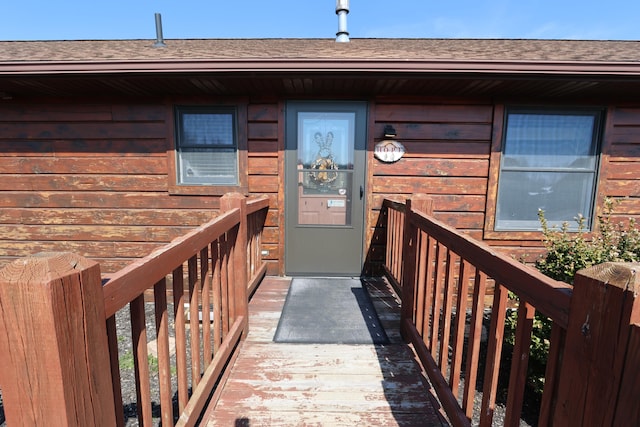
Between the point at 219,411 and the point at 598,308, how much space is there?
64.7 inches

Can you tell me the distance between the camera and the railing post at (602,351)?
0.59 metres

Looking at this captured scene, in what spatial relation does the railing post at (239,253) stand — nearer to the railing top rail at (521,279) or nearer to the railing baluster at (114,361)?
the railing baluster at (114,361)

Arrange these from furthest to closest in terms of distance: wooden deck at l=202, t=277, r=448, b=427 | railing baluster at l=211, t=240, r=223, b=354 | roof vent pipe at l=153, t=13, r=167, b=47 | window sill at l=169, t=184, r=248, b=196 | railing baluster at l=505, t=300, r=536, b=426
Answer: roof vent pipe at l=153, t=13, r=167, b=47
window sill at l=169, t=184, r=248, b=196
railing baluster at l=211, t=240, r=223, b=354
wooden deck at l=202, t=277, r=448, b=427
railing baluster at l=505, t=300, r=536, b=426

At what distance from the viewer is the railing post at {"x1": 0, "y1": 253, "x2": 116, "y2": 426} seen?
1.98 feet

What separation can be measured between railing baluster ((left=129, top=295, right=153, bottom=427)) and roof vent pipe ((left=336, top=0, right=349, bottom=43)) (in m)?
4.30

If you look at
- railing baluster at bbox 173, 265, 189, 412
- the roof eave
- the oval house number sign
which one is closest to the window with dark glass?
the roof eave

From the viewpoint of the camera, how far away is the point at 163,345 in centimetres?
115

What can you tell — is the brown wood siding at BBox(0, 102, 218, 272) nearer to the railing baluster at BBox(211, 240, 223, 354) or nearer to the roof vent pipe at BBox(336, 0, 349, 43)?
the railing baluster at BBox(211, 240, 223, 354)

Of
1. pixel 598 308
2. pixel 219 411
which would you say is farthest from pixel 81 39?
pixel 598 308

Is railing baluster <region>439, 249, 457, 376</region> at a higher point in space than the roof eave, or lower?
lower

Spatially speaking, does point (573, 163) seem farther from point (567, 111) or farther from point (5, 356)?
point (5, 356)

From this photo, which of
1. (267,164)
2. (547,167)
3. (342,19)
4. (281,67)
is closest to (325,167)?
(267,164)

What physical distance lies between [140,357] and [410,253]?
173 cm

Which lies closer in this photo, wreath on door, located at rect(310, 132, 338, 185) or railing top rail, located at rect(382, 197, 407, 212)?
railing top rail, located at rect(382, 197, 407, 212)
